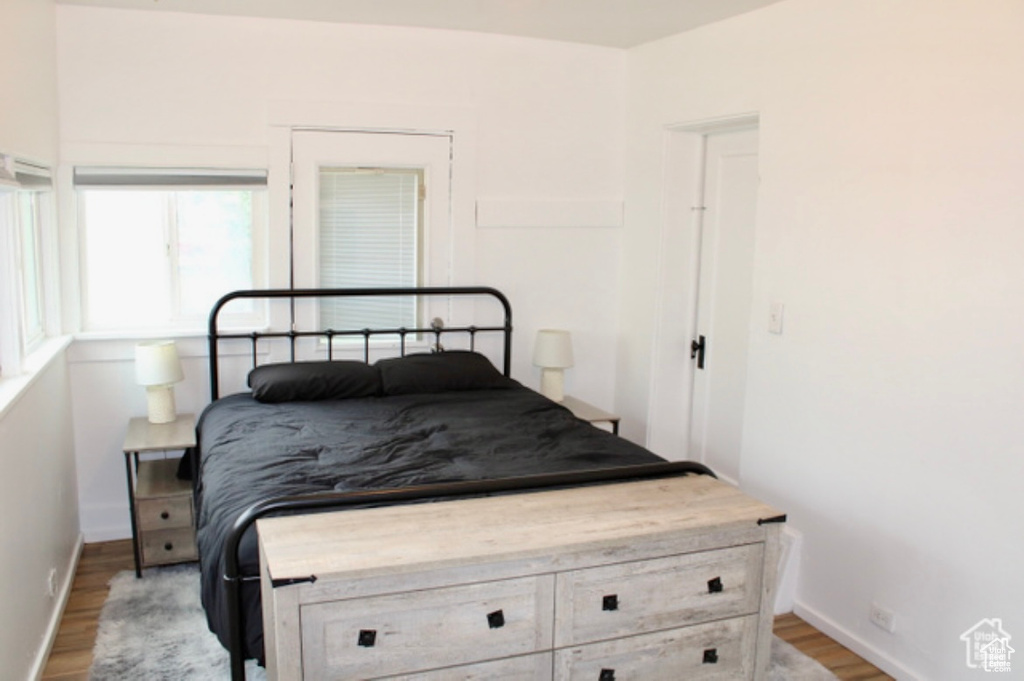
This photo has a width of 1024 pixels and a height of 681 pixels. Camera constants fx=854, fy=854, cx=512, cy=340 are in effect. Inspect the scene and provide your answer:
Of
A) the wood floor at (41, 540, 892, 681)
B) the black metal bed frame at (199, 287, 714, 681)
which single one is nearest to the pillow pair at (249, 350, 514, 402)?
the wood floor at (41, 540, 892, 681)

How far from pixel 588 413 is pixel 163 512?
2.01m

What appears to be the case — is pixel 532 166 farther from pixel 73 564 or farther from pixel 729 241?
pixel 73 564

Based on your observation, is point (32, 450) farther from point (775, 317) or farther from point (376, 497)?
point (775, 317)

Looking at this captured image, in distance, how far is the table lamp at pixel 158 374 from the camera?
3.75 metres

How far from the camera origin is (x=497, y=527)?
2.23 metres

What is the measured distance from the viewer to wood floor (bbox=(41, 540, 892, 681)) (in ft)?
9.72

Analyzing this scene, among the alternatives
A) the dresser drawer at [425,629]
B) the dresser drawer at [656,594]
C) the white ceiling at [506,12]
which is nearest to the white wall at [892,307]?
the white ceiling at [506,12]

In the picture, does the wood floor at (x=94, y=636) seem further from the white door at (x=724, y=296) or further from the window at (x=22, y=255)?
the window at (x=22, y=255)

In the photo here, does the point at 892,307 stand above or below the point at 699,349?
above

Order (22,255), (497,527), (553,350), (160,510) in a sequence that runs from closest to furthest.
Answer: (497,527)
(22,255)
(160,510)
(553,350)

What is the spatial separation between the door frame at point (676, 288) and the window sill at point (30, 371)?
2763mm

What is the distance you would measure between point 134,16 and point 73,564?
241cm

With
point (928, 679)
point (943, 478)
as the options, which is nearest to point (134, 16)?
point (943, 478)

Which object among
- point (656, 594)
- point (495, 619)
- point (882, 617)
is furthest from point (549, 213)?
point (495, 619)
